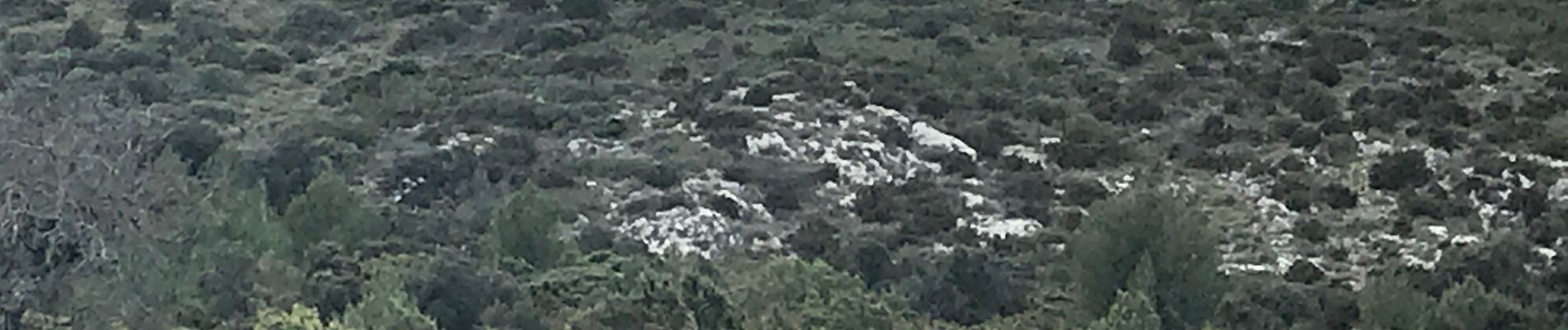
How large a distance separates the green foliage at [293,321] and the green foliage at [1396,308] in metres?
7.83

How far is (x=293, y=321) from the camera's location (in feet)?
59.3

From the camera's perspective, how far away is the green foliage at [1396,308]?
2056cm

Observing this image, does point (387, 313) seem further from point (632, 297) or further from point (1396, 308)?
point (1396, 308)

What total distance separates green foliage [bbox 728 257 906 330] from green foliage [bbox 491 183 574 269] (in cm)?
218

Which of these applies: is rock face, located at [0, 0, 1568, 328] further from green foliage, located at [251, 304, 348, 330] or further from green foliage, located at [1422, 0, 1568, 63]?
green foliage, located at [251, 304, 348, 330]

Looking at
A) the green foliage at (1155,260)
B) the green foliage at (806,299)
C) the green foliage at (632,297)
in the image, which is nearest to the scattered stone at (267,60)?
the green foliage at (632,297)

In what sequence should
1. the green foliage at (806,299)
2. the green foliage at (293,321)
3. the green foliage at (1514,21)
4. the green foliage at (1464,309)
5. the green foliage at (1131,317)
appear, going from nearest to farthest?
the green foliage at (293,321)
the green foliage at (1131,317)
the green foliage at (806,299)
the green foliage at (1464,309)
the green foliage at (1514,21)

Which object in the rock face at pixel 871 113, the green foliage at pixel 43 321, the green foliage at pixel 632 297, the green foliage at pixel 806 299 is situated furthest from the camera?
the rock face at pixel 871 113

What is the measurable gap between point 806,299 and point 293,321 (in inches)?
171

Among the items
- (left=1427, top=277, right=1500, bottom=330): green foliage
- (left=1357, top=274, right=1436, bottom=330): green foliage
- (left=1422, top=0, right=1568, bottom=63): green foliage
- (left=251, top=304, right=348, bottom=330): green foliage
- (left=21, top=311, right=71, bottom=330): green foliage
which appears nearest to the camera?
(left=251, top=304, right=348, bottom=330): green foliage

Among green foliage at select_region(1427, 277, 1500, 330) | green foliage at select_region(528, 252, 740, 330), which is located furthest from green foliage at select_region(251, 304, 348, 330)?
green foliage at select_region(1427, 277, 1500, 330)

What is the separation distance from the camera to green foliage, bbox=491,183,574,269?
24.6m

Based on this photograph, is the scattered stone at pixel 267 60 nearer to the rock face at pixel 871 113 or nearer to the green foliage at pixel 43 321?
the rock face at pixel 871 113

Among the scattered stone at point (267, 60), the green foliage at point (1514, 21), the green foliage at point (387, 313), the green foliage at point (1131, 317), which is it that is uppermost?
the green foliage at point (1131, 317)
